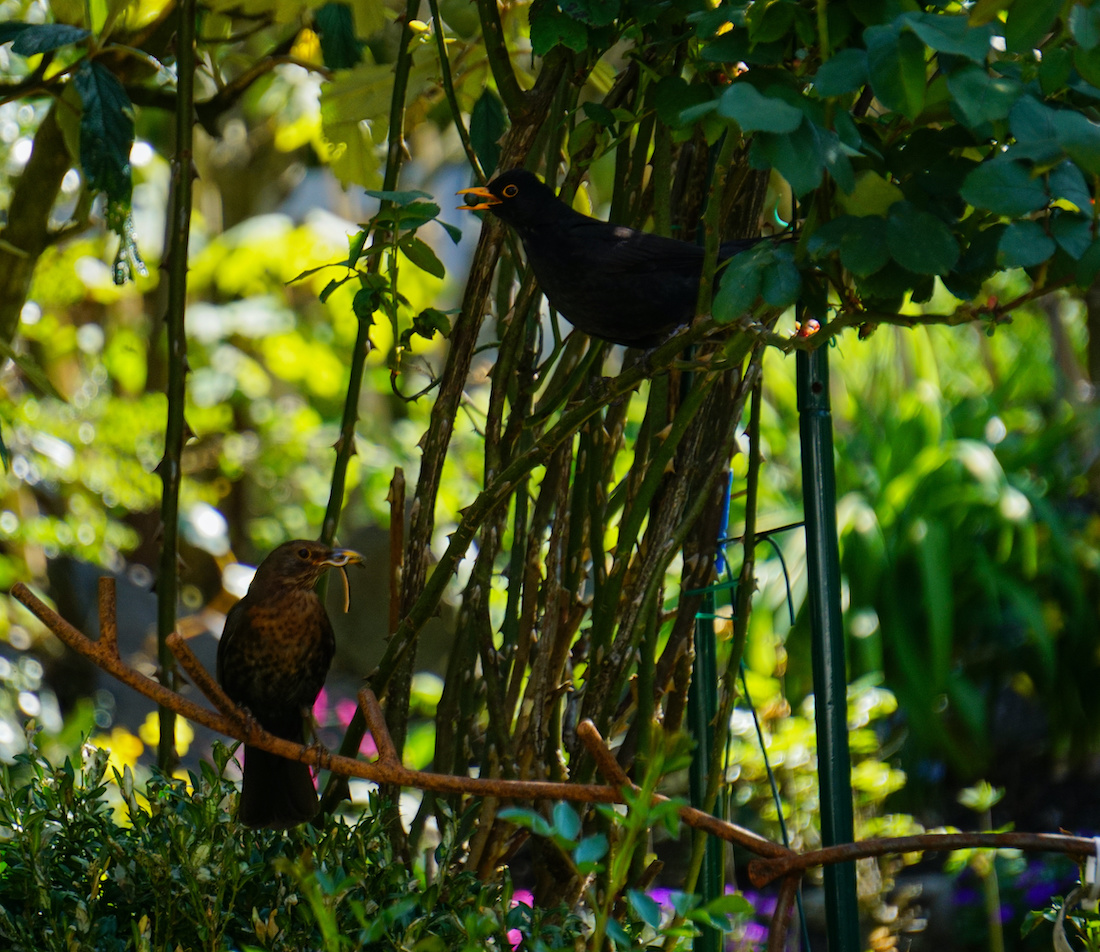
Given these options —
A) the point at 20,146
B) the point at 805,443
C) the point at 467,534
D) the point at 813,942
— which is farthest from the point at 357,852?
the point at 813,942

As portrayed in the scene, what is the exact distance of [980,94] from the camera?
0.91 m

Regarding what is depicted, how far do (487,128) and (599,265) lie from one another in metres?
0.27

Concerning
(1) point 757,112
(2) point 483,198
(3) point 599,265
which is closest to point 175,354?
(2) point 483,198

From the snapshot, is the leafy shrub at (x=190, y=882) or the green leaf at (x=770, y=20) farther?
the leafy shrub at (x=190, y=882)

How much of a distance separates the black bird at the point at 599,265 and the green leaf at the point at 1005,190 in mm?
781

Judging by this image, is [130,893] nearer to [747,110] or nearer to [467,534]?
[467,534]

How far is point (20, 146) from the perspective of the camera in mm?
2803

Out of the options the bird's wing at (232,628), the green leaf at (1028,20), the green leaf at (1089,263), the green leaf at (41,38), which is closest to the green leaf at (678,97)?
the green leaf at (1028,20)

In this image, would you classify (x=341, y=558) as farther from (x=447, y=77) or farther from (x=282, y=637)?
(x=447, y=77)

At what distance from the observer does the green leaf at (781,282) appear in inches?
41.3

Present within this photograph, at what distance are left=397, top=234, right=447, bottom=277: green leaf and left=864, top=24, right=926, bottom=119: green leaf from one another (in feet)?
2.34

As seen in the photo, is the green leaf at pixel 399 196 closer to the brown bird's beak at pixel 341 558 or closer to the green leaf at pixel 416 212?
the green leaf at pixel 416 212

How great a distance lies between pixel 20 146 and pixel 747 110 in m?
2.40

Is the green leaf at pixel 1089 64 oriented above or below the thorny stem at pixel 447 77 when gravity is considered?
below
